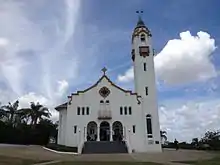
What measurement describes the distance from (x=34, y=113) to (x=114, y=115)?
83.4ft

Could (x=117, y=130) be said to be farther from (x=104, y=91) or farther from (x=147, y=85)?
(x=147, y=85)

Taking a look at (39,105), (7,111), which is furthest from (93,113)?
(7,111)

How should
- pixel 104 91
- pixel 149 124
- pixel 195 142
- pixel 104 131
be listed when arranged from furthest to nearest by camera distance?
1. pixel 195 142
2. pixel 104 91
3. pixel 104 131
4. pixel 149 124

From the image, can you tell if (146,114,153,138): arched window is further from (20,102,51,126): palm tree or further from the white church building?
(20,102,51,126): palm tree

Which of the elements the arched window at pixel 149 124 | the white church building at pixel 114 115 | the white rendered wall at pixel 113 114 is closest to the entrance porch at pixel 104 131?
the white church building at pixel 114 115

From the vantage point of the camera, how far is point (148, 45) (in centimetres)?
4800

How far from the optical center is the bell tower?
140 ft

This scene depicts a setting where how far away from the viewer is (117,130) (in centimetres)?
4400

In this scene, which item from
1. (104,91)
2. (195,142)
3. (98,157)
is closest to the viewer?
(98,157)

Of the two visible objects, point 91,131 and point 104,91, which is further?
point 104,91

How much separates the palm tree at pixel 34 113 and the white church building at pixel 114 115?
17.7 m

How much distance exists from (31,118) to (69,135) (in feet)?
75.6

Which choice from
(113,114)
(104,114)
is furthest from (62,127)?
(113,114)

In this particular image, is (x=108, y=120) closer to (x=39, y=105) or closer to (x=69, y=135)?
(x=69, y=135)
